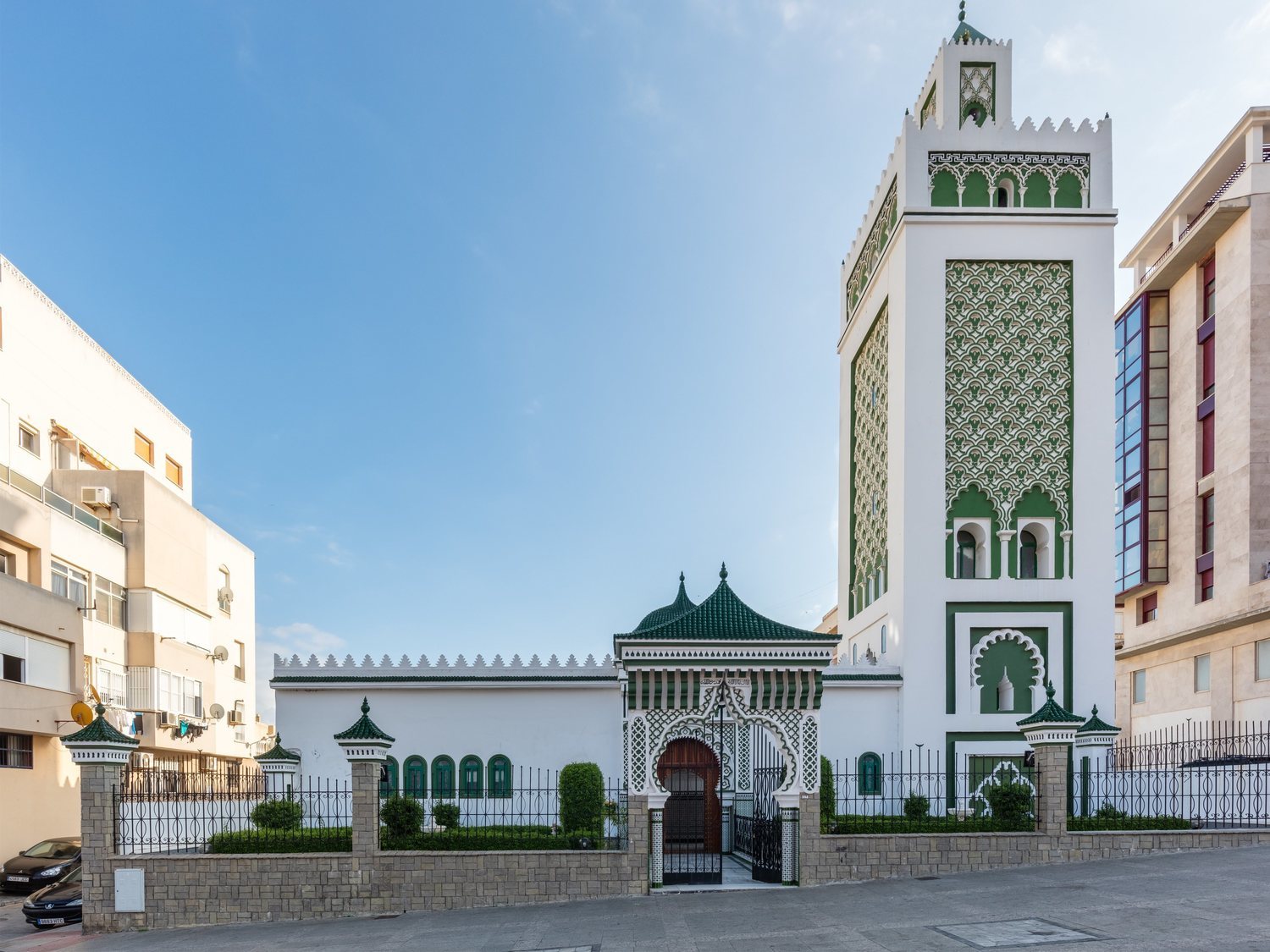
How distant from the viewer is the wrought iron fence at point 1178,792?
55.3 feet

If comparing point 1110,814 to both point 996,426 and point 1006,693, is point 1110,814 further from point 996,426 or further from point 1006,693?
point 996,426

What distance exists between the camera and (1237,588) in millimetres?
31234

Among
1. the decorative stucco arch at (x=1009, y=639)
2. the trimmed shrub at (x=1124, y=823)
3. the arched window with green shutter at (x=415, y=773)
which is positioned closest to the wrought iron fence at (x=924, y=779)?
the decorative stucco arch at (x=1009, y=639)

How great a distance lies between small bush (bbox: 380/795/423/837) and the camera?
15.5m

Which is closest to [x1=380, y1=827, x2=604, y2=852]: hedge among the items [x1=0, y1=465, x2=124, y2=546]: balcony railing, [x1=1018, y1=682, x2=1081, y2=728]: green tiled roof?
[x1=1018, y1=682, x2=1081, y2=728]: green tiled roof

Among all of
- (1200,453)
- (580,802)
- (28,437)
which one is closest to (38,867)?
(28,437)

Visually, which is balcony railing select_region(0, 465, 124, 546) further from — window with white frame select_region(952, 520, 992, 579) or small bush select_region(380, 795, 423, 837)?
window with white frame select_region(952, 520, 992, 579)

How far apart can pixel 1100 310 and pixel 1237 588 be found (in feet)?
45.1

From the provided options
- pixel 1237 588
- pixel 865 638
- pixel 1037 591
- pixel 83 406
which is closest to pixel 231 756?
pixel 83 406

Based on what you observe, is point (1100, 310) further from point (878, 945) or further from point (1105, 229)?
point (878, 945)

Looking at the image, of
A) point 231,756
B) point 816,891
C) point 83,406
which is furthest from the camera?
point 231,756

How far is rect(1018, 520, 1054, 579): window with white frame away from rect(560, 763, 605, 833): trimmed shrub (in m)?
10.8

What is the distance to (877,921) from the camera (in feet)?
42.4

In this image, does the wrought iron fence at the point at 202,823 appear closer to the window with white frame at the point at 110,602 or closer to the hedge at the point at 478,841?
the hedge at the point at 478,841
